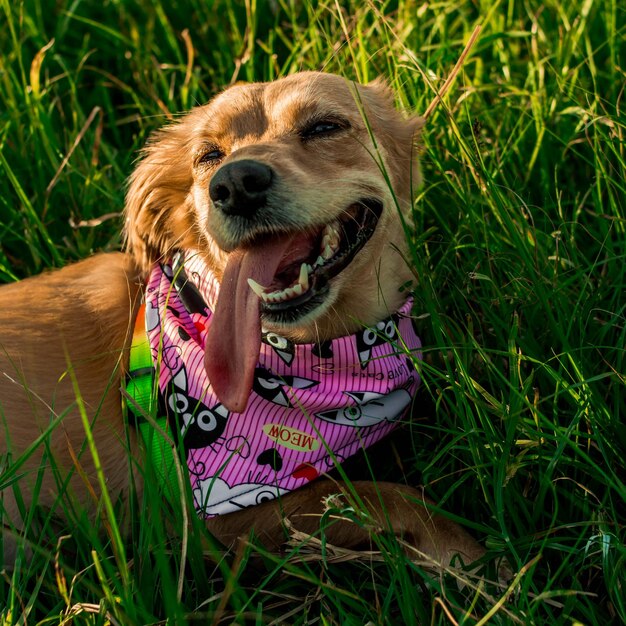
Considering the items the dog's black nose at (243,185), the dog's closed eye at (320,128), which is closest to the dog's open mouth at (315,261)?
the dog's black nose at (243,185)

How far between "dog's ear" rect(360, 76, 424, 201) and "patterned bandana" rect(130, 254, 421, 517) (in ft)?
2.13

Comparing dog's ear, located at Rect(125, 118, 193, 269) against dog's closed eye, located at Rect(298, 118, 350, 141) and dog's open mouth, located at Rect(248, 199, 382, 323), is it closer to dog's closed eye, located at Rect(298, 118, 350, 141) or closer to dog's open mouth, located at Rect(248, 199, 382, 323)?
dog's closed eye, located at Rect(298, 118, 350, 141)

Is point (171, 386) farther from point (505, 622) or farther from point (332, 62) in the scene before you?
point (332, 62)

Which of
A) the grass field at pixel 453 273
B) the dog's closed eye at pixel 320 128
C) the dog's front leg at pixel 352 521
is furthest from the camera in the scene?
the dog's closed eye at pixel 320 128

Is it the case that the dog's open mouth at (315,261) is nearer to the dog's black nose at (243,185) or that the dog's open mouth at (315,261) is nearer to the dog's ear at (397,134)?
the dog's black nose at (243,185)

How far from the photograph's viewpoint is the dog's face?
242 cm

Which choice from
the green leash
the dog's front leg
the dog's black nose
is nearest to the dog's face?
the dog's black nose

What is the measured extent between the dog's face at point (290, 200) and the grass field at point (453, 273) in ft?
0.60

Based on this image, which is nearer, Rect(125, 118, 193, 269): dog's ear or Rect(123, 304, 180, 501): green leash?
Rect(123, 304, 180, 501): green leash

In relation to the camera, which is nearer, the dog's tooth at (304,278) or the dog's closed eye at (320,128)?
the dog's tooth at (304,278)

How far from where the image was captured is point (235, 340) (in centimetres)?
232

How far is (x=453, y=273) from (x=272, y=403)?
2.88 feet

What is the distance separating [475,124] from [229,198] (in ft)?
3.01

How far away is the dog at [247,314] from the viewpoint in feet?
7.69
